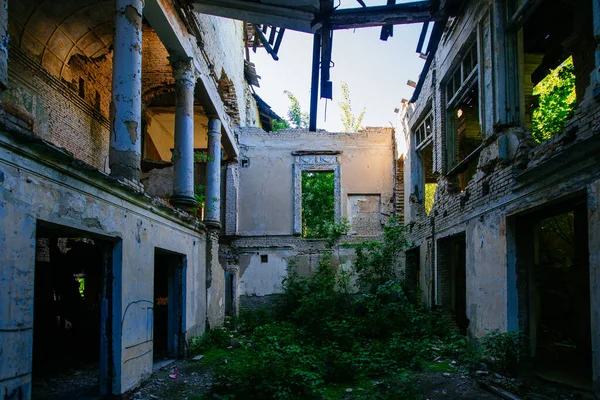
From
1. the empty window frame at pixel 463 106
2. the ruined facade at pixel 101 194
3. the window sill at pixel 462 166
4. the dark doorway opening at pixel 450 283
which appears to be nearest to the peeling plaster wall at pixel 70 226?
the ruined facade at pixel 101 194

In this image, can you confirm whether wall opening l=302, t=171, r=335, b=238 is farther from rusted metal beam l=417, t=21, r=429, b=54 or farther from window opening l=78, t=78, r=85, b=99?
rusted metal beam l=417, t=21, r=429, b=54

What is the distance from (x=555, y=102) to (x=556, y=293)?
488 centimetres

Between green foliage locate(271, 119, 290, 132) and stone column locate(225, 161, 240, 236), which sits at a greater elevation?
green foliage locate(271, 119, 290, 132)

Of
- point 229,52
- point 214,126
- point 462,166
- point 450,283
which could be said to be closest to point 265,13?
point 462,166

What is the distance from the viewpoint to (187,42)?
29.1ft

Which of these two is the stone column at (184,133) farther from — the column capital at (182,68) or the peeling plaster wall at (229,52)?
the peeling plaster wall at (229,52)

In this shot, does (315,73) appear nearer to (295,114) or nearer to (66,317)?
(66,317)

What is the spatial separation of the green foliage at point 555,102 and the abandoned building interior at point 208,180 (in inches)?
2.0

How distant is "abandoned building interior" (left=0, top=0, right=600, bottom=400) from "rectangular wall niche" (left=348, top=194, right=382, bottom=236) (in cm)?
131

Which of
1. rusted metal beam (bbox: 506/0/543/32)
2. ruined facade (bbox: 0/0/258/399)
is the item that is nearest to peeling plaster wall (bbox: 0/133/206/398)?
ruined facade (bbox: 0/0/258/399)

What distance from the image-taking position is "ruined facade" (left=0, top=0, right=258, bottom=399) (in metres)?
3.68

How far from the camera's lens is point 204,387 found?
6.11 metres

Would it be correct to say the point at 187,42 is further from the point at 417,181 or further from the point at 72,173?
the point at 417,181

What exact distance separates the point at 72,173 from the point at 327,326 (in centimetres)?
613
